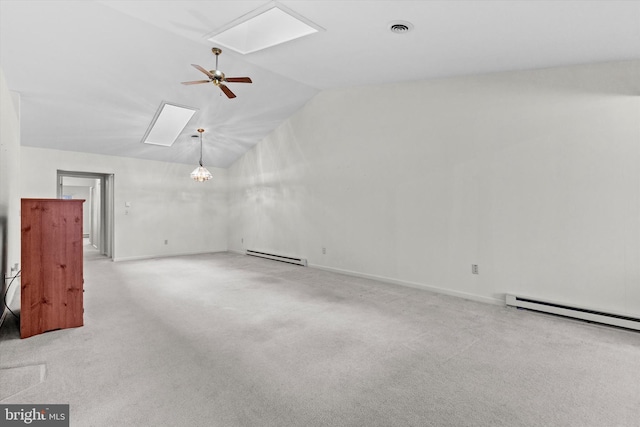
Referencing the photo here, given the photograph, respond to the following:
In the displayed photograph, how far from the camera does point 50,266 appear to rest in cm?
313

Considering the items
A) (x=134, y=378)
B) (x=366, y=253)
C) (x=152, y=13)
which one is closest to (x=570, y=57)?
(x=366, y=253)

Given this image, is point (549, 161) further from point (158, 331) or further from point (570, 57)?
point (158, 331)

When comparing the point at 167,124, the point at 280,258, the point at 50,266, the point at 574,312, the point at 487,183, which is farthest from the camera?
the point at 280,258

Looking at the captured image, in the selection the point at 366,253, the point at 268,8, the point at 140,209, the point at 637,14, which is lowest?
the point at 366,253

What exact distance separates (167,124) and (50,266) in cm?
407

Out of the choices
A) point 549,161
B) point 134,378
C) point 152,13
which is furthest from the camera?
point 549,161

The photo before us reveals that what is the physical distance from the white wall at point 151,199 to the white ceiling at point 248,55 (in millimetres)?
867

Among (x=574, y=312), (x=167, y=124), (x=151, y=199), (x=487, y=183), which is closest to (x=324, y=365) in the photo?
(x=574, y=312)

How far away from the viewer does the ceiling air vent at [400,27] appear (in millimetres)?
3105

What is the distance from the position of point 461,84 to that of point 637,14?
2.07m

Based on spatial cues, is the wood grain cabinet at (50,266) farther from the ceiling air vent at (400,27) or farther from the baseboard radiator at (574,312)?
the baseboard radiator at (574,312)

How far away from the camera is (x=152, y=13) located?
133 inches

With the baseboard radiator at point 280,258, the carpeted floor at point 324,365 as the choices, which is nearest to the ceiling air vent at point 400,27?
the carpeted floor at point 324,365

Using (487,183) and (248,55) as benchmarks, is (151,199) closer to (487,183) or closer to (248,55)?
(248,55)
